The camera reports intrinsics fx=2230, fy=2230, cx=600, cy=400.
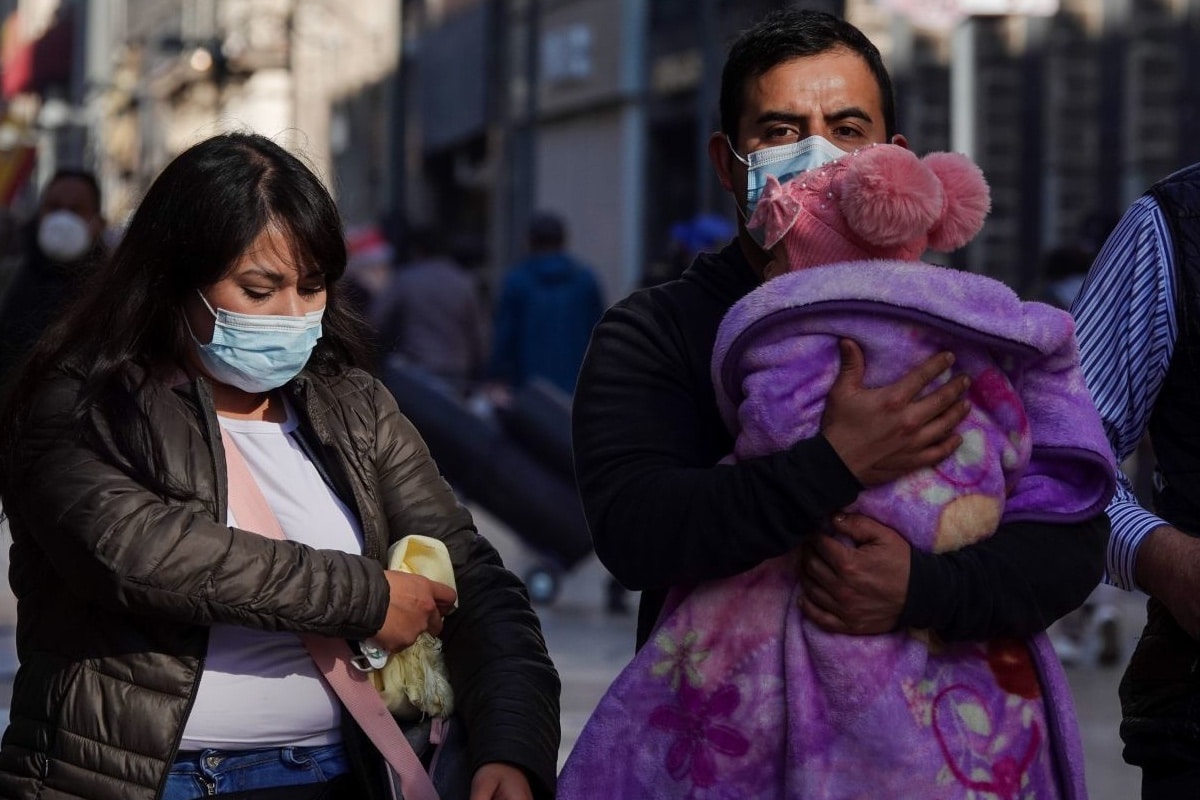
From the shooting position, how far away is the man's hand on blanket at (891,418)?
8.66 feet

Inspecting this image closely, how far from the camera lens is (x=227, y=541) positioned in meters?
3.05

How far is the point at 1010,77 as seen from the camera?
15.4 m

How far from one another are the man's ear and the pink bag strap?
81 centimetres

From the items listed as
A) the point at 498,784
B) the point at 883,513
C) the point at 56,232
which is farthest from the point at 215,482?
the point at 56,232

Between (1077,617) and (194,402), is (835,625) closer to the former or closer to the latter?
(194,402)

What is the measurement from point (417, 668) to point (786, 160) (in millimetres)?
936

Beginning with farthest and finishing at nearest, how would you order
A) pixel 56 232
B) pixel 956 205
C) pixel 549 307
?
1. pixel 549 307
2. pixel 56 232
3. pixel 956 205

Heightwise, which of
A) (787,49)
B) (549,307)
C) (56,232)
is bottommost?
(549,307)

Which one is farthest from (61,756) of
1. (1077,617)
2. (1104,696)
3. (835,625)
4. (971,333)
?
(1077,617)

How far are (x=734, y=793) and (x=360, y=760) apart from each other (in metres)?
0.72

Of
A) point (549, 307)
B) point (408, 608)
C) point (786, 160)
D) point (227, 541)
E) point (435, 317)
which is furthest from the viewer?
point (435, 317)

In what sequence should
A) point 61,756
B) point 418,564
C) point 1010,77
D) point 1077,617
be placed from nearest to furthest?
point 61,756, point 418,564, point 1077,617, point 1010,77

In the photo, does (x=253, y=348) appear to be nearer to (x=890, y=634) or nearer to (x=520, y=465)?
(x=890, y=634)

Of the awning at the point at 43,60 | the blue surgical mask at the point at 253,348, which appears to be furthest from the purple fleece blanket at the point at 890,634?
the awning at the point at 43,60
